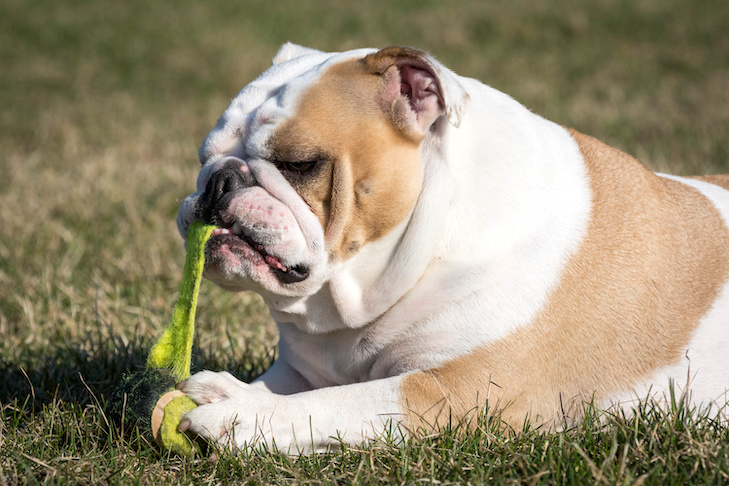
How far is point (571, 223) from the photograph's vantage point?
8.50 ft

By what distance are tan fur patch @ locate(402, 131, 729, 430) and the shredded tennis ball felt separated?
68cm

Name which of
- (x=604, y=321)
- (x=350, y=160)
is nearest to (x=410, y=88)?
(x=350, y=160)

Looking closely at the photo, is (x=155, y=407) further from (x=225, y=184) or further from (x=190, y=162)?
(x=190, y=162)

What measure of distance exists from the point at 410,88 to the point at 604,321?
95cm

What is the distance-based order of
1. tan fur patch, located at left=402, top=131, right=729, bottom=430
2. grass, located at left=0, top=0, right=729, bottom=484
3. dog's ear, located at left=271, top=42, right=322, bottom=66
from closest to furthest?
grass, located at left=0, top=0, right=729, bottom=484 < tan fur patch, located at left=402, top=131, right=729, bottom=430 < dog's ear, located at left=271, top=42, right=322, bottom=66

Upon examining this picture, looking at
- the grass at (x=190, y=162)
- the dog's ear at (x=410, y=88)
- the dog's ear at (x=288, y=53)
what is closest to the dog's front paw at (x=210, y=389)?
the grass at (x=190, y=162)

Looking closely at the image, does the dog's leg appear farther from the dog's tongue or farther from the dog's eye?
the dog's eye

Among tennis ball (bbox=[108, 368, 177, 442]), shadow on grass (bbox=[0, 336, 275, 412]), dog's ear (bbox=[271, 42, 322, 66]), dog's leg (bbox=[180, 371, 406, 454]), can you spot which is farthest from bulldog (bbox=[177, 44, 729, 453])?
shadow on grass (bbox=[0, 336, 275, 412])

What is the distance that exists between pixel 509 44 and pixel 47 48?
21.5ft

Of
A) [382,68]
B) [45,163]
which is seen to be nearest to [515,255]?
[382,68]

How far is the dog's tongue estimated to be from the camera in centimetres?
246

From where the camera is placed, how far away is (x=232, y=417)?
2.33m

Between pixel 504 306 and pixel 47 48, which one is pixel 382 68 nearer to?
pixel 504 306

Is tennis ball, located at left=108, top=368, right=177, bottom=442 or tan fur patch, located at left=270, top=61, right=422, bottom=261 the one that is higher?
tan fur patch, located at left=270, top=61, right=422, bottom=261
